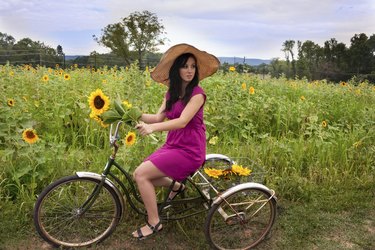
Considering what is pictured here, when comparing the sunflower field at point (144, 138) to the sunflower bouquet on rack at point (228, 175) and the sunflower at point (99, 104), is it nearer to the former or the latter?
the sunflower at point (99, 104)

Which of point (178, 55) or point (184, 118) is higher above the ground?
point (178, 55)

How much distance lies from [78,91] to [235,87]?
2.50 m

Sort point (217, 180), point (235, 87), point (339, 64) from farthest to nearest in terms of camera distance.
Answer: point (339, 64)
point (235, 87)
point (217, 180)

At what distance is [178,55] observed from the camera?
2953 millimetres

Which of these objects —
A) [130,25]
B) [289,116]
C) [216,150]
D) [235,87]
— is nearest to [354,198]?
[216,150]

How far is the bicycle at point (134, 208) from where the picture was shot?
3102mm

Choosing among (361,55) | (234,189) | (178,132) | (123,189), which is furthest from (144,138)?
(361,55)

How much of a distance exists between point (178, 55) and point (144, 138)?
126 cm

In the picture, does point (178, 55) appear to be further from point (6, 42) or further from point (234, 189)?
point (6, 42)

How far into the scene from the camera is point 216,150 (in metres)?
4.53

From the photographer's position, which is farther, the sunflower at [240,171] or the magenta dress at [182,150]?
the sunflower at [240,171]

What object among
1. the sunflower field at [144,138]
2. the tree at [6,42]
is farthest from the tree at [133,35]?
the sunflower field at [144,138]

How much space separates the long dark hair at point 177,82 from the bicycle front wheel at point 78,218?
0.93m

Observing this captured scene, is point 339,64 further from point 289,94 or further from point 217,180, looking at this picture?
point 217,180
